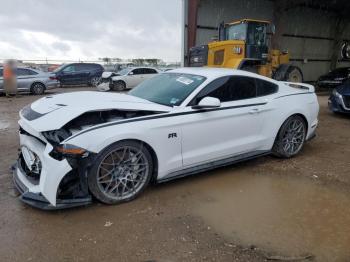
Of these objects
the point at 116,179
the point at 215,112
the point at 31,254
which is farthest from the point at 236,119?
the point at 31,254

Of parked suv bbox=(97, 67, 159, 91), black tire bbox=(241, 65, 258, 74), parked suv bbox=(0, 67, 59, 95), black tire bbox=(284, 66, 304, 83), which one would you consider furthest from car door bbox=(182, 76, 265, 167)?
parked suv bbox=(0, 67, 59, 95)

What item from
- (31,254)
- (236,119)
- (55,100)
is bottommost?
(31,254)

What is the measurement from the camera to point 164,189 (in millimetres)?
4160

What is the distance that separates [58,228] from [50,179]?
19.3 inches

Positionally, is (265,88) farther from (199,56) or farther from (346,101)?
(199,56)

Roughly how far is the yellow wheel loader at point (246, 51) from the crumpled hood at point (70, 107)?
7799mm

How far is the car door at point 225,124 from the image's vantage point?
408 centimetres

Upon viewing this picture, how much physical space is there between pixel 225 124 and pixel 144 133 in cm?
122

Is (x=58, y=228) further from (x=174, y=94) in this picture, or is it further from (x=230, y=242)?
(x=174, y=94)

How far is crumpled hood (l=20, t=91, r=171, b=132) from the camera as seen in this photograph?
11.4 feet

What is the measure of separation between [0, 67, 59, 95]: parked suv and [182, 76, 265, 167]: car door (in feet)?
44.2

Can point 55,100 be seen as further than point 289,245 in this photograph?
Yes

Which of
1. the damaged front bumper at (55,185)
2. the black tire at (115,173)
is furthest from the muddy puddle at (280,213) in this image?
the damaged front bumper at (55,185)

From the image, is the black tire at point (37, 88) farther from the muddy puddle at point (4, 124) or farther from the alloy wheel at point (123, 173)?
the alloy wheel at point (123, 173)
